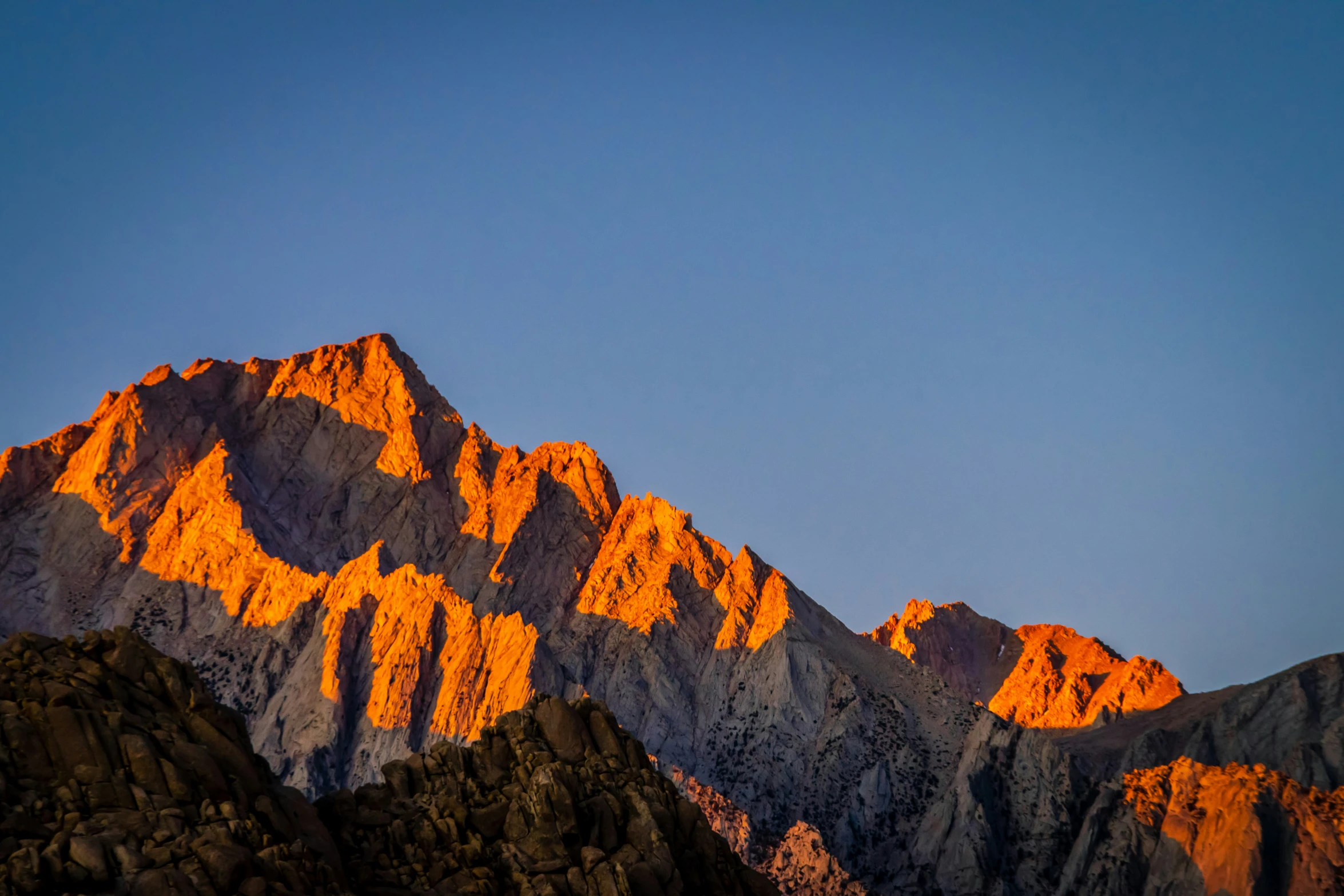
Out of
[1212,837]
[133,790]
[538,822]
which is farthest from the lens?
[1212,837]

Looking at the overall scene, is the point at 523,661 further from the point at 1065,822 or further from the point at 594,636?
the point at 1065,822

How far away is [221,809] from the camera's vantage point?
56000 millimetres

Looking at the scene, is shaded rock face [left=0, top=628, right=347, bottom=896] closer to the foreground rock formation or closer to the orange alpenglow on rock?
the foreground rock formation

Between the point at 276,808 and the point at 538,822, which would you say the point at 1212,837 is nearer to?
the point at 538,822

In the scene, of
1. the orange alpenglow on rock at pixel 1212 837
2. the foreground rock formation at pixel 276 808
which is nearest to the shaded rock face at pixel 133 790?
the foreground rock formation at pixel 276 808

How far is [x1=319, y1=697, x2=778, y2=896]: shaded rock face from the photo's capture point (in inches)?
2534

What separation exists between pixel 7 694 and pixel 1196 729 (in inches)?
6255

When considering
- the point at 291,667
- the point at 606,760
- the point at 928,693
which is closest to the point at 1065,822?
the point at 928,693

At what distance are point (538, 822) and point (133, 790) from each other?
19.7 m

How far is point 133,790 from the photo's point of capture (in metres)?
55.1

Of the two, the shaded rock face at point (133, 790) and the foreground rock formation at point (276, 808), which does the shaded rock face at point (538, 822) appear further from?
the shaded rock face at point (133, 790)

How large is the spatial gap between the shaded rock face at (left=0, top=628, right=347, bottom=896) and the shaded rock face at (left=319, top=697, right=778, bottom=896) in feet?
14.2

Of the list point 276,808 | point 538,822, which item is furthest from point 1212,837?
point 276,808

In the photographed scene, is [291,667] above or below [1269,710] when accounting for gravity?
below
